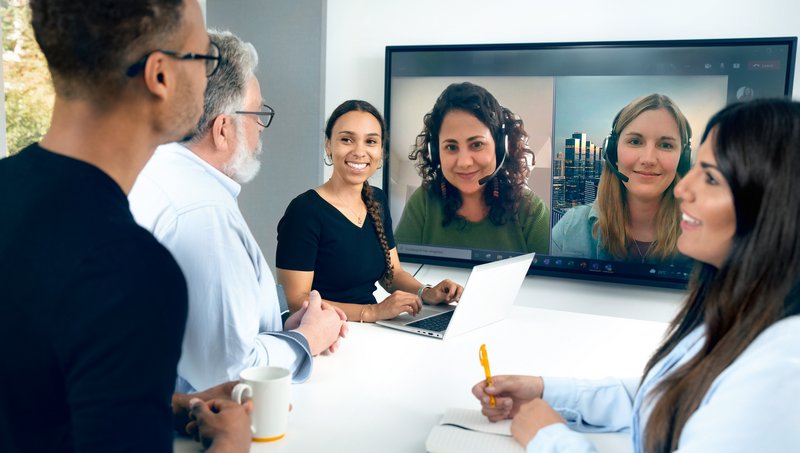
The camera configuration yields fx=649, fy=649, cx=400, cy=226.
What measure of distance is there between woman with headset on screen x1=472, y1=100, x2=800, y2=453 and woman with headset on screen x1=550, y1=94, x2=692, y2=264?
1.92 m

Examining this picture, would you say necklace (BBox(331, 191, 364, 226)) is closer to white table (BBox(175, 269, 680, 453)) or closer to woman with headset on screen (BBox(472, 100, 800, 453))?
white table (BBox(175, 269, 680, 453))

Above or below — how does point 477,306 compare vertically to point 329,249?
below

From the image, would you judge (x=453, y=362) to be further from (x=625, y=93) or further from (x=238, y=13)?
(x=238, y=13)

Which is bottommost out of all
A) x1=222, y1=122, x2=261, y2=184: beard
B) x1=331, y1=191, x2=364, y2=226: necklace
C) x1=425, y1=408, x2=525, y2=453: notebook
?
x1=425, y1=408, x2=525, y2=453: notebook

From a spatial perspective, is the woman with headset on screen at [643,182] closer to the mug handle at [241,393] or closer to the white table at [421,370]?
the white table at [421,370]

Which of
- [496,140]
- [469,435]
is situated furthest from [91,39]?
[496,140]

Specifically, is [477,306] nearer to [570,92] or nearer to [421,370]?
[421,370]

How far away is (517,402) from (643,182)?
192 centimetres

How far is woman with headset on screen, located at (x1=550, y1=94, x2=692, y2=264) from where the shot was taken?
2945 millimetres

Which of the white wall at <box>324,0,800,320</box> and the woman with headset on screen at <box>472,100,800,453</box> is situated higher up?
the white wall at <box>324,0,800,320</box>

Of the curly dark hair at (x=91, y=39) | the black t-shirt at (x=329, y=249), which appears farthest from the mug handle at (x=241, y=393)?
the black t-shirt at (x=329, y=249)

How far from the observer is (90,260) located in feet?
2.29

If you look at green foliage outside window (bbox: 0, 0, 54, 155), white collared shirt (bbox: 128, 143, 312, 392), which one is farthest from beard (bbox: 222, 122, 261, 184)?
green foliage outside window (bbox: 0, 0, 54, 155)

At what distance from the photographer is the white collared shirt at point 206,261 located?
1.37 m
